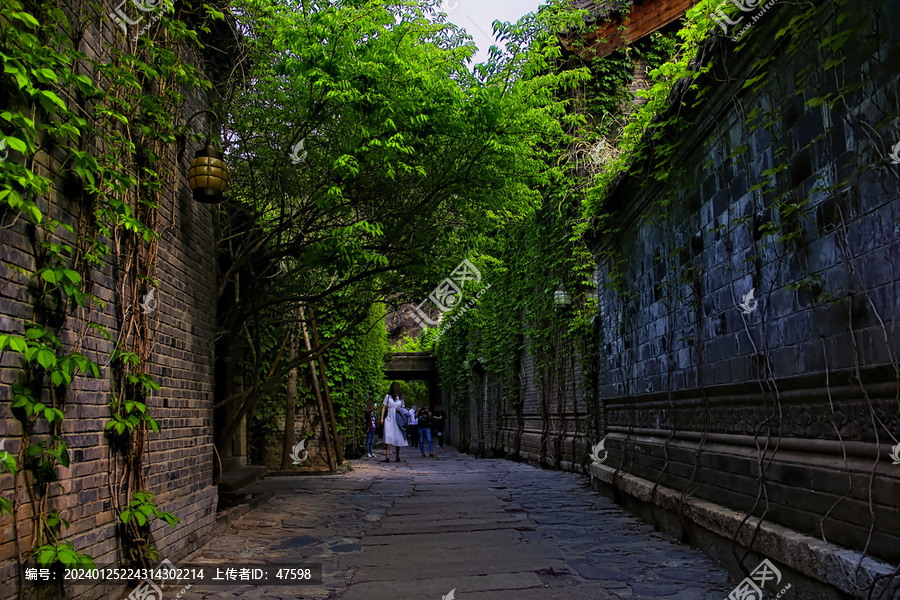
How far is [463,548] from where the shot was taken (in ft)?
17.4

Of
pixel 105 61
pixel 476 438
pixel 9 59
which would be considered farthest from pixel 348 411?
pixel 9 59

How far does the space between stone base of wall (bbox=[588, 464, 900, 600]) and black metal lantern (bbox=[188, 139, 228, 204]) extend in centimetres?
449

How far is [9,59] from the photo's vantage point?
2709 mm

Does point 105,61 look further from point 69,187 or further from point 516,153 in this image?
point 516,153

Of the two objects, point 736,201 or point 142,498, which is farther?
point 736,201

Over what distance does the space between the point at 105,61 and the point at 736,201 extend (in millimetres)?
4197

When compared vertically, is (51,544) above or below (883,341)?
below
